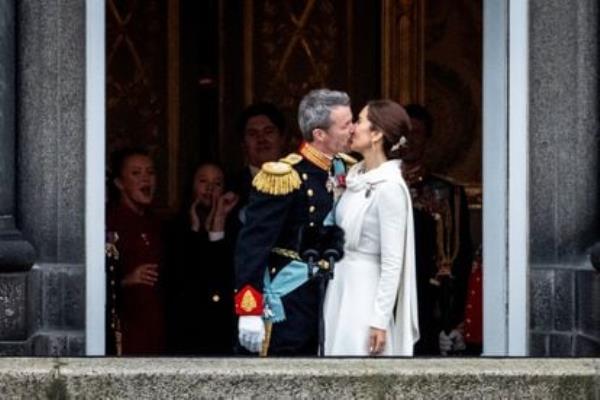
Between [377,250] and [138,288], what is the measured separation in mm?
2411

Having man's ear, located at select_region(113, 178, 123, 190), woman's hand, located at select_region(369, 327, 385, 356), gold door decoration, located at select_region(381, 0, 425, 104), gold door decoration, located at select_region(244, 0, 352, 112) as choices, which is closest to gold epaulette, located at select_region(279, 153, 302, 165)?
woman's hand, located at select_region(369, 327, 385, 356)

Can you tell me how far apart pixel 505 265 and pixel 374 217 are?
1.69 m

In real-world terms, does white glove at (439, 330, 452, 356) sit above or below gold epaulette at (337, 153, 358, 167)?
below

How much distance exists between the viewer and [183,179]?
14023 mm

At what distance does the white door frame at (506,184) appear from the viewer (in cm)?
1091

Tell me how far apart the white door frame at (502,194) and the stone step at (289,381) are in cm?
297

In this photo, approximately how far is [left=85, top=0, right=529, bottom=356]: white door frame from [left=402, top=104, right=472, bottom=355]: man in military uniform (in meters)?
0.70

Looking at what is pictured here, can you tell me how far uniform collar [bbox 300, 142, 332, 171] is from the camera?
9.66m

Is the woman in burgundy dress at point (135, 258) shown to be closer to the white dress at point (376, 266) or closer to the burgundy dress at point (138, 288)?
the burgundy dress at point (138, 288)

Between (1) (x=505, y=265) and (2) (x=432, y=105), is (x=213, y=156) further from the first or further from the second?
(1) (x=505, y=265)

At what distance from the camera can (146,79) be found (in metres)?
14.1

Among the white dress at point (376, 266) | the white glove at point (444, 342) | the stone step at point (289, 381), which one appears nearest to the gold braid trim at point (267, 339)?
the white dress at point (376, 266)

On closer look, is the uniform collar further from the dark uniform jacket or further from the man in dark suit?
the man in dark suit

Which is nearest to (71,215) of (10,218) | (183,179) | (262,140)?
(10,218)
